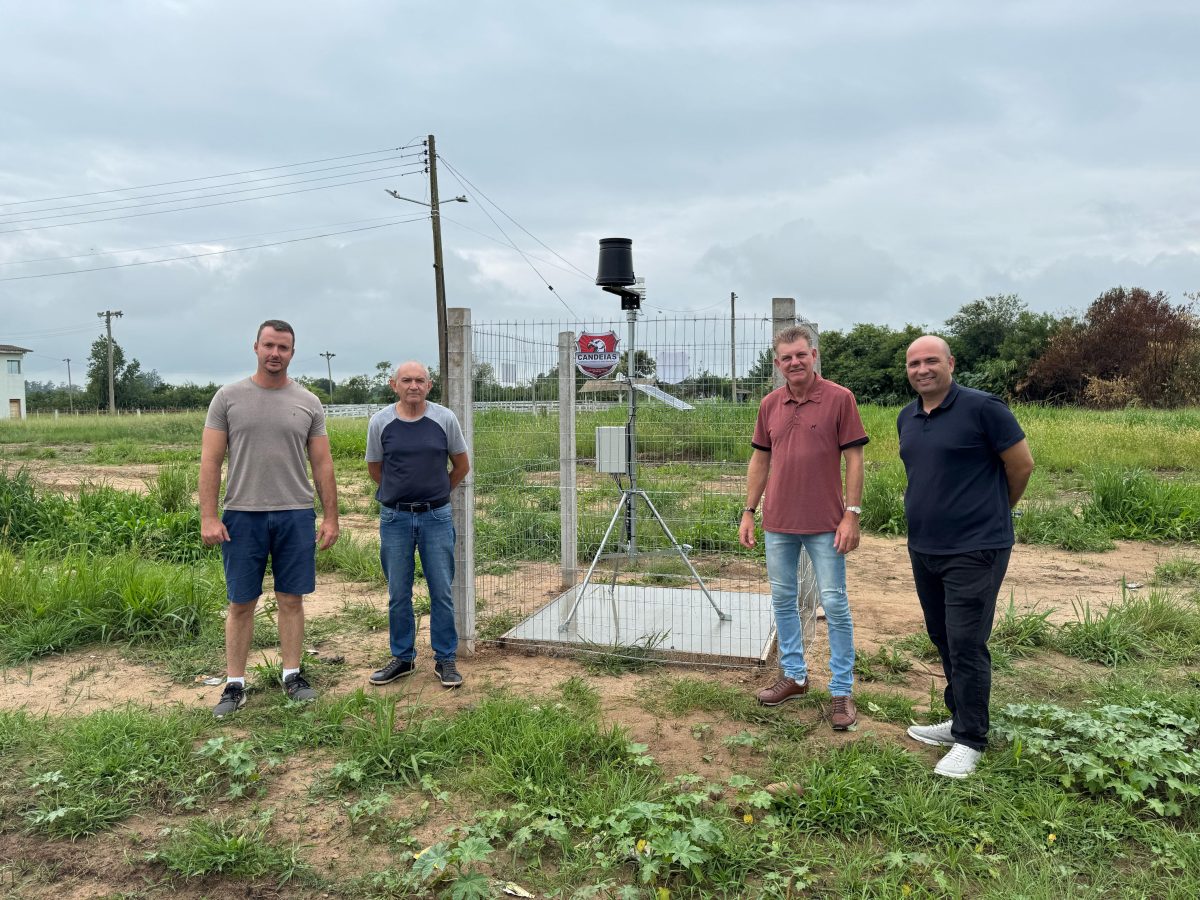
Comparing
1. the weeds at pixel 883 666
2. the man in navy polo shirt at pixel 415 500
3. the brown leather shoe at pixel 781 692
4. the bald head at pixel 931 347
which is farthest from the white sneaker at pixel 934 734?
the man in navy polo shirt at pixel 415 500

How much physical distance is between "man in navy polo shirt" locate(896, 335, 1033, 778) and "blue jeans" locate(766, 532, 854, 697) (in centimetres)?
45

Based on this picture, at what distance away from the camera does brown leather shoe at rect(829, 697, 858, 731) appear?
3781 mm

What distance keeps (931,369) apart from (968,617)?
→ 1019 mm

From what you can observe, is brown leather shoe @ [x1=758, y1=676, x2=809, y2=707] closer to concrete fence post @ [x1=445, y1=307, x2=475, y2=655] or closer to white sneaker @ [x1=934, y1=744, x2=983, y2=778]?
white sneaker @ [x1=934, y1=744, x2=983, y2=778]

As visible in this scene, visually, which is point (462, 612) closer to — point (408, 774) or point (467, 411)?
point (467, 411)

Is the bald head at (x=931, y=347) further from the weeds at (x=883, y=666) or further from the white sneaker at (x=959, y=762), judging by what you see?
the weeds at (x=883, y=666)

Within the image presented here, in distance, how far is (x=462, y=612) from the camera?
5.05 meters

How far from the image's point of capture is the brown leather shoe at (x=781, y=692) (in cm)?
408

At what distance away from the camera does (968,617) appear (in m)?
3.28

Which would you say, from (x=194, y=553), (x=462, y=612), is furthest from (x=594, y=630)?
(x=194, y=553)

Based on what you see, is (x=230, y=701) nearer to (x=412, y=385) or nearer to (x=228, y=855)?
(x=228, y=855)

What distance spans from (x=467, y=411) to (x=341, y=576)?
2.92 m

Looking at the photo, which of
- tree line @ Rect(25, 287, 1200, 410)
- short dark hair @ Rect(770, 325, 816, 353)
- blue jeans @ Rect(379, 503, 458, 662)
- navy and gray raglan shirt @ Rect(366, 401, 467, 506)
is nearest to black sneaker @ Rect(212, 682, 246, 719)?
blue jeans @ Rect(379, 503, 458, 662)

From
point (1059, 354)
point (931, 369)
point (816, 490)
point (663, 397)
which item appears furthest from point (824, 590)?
point (1059, 354)
